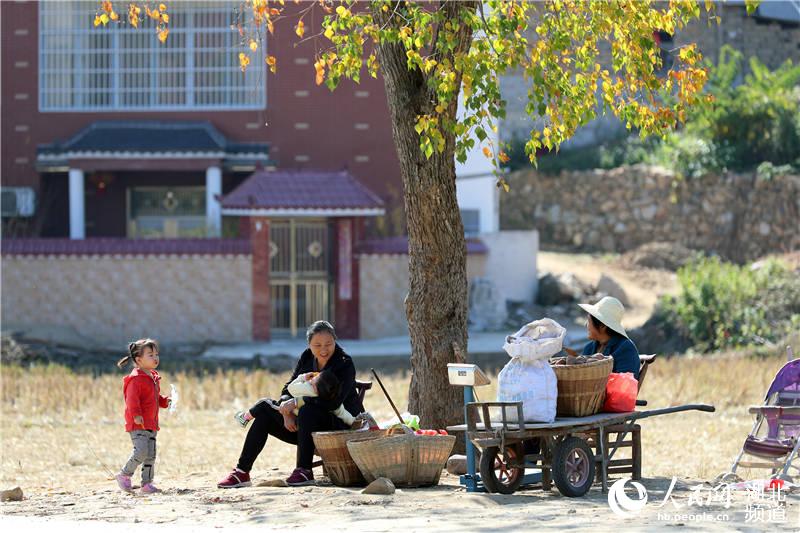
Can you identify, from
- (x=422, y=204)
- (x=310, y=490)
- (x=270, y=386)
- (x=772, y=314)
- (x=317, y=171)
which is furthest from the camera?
(x=317, y=171)

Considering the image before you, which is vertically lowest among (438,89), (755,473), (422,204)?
(755,473)

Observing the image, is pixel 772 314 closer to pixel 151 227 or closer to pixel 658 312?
pixel 658 312

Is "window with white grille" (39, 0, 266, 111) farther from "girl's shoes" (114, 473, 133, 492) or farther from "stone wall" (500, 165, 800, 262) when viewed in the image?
"girl's shoes" (114, 473, 133, 492)

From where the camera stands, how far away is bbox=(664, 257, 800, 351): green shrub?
24.2 meters

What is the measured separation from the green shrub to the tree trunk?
41.5 ft

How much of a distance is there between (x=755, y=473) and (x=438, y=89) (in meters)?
4.52

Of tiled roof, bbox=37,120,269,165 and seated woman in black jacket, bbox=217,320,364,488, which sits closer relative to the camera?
seated woman in black jacket, bbox=217,320,364,488

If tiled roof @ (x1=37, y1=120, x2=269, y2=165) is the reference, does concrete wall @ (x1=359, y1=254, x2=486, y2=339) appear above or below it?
below

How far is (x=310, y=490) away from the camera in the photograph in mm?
10328

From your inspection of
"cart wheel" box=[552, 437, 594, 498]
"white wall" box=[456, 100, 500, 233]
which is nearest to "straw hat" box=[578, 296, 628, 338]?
"cart wheel" box=[552, 437, 594, 498]

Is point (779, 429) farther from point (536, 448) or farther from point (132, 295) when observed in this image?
point (132, 295)

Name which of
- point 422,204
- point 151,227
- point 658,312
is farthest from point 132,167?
point 422,204

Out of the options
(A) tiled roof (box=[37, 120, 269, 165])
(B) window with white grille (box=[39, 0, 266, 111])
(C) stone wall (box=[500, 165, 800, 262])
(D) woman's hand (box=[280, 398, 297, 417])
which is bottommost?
(D) woman's hand (box=[280, 398, 297, 417])

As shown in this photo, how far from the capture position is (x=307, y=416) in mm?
10648
